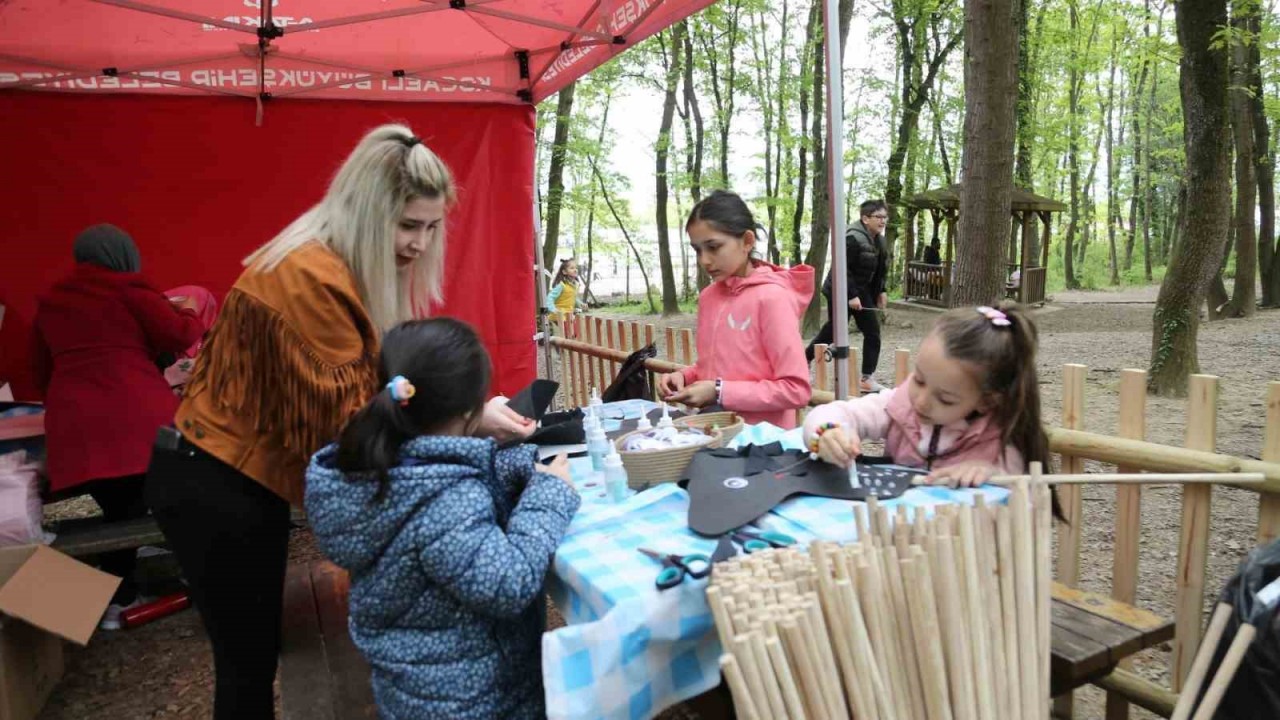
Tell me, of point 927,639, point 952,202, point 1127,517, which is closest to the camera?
point 927,639

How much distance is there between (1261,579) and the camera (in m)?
1.49

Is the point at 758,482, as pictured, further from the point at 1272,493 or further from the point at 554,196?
the point at 554,196

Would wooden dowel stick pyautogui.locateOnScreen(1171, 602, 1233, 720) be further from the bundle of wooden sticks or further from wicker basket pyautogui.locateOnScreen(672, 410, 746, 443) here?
wicker basket pyautogui.locateOnScreen(672, 410, 746, 443)

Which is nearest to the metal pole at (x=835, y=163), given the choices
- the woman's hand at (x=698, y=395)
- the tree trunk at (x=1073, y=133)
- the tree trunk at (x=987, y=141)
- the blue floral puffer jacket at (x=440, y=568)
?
the woman's hand at (x=698, y=395)

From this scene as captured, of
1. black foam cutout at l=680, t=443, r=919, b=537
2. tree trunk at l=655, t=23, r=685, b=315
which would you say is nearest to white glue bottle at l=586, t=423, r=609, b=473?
black foam cutout at l=680, t=443, r=919, b=537

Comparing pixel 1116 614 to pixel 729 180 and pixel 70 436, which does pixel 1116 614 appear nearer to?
pixel 70 436

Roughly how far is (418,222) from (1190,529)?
8.03 feet

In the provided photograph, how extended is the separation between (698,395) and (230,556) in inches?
59.9

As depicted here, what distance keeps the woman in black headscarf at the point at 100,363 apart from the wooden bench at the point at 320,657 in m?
0.96

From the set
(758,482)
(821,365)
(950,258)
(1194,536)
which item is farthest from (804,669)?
(950,258)

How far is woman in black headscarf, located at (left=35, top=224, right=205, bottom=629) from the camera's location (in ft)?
10.7

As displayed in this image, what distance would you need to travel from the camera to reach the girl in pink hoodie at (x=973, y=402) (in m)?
1.89

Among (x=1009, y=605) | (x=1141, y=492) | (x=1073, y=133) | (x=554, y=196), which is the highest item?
(x=1073, y=133)

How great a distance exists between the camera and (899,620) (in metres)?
1.27
